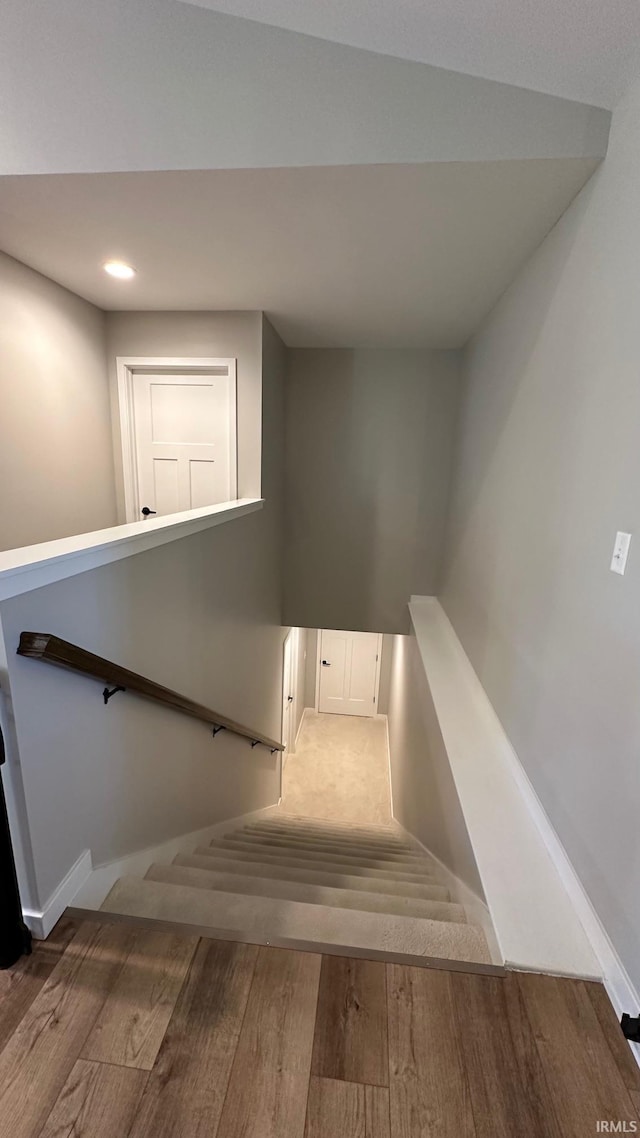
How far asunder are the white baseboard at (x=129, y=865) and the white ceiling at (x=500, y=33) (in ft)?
9.18

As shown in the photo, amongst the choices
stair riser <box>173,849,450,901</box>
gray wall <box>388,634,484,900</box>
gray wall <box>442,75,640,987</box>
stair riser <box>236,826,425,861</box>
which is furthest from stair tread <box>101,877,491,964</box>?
stair riser <box>236,826,425,861</box>

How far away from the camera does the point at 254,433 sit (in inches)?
126

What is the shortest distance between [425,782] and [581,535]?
2.06m

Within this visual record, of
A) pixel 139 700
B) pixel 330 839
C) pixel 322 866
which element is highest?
pixel 139 700

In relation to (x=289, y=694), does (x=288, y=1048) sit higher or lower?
higher

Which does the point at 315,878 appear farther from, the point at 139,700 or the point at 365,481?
the point at 365,481

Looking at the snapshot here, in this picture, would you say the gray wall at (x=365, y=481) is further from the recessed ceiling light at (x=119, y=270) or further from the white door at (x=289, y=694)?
the recessed ceiling light at (x=119, y=270)

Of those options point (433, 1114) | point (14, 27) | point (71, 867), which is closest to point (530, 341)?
point (14, 27)

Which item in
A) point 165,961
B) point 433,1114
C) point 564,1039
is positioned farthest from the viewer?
point 165,961

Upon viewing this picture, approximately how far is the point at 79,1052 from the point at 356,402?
4037mm

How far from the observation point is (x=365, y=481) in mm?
4125

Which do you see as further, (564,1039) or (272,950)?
(272,950)

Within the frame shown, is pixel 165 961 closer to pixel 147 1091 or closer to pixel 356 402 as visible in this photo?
pixel 147 1091

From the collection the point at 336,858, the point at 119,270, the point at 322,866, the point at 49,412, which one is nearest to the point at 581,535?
the point at 322,866
